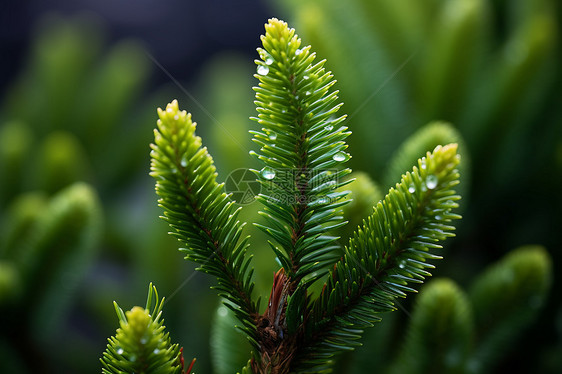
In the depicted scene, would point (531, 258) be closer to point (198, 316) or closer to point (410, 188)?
point (410, 188)

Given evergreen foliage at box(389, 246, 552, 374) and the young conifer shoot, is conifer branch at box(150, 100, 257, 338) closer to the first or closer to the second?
the young conifer shoot

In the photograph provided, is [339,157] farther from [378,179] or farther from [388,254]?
[378,179]

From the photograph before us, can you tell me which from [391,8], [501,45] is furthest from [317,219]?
[501,45]

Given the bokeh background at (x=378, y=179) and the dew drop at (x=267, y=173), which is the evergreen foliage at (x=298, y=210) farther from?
the bokeh background at (x=378, y=179)

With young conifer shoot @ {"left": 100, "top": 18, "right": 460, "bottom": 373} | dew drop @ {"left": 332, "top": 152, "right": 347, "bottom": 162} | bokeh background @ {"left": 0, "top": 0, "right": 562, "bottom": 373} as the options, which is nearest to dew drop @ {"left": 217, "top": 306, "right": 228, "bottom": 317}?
bokeh background @ {"left": 0, "top": 0, "right": 562, "bottom": 373}

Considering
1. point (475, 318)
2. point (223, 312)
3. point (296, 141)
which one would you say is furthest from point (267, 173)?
point (475, 318)

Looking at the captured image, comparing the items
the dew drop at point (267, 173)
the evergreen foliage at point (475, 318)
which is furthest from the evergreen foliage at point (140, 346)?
the evergreen foliage at point (475, 318)

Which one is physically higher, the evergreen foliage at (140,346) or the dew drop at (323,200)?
the dew drop at (323,200)
